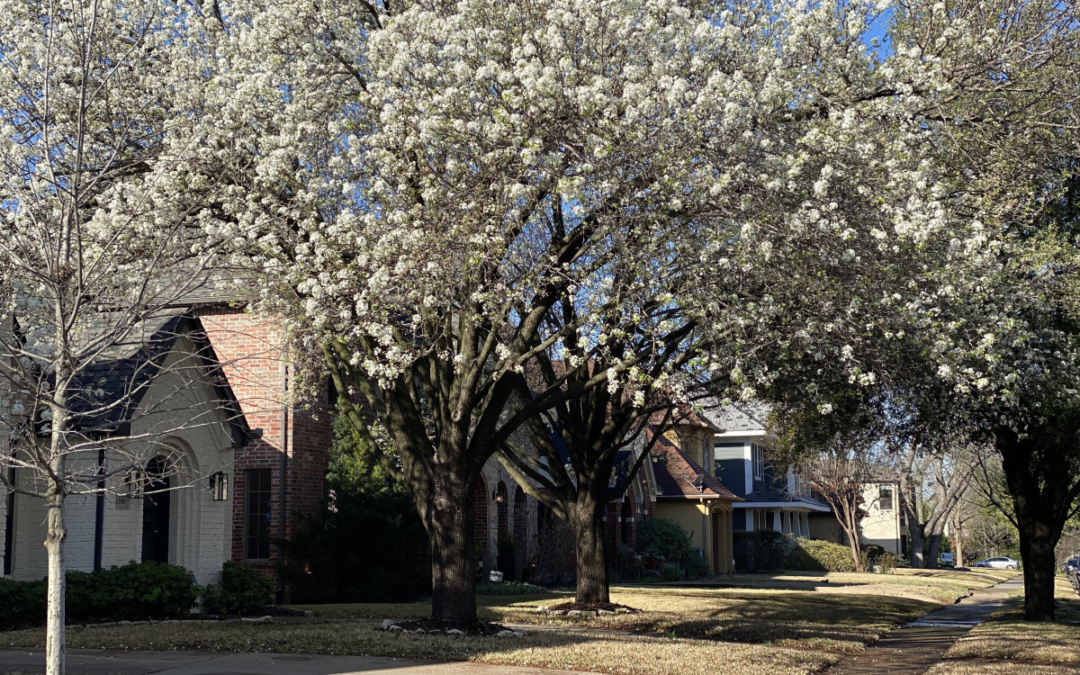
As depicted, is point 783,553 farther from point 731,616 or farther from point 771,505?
point 731,616

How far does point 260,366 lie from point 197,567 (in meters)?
5.36

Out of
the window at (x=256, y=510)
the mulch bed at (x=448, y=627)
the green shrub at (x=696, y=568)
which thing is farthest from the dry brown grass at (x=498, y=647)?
the green shrub at (x=696, y=568)

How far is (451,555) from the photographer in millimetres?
13617

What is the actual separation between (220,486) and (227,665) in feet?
28.4

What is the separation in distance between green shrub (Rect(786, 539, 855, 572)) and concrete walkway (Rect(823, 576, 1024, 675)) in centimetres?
2038

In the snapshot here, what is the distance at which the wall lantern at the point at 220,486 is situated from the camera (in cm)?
1917

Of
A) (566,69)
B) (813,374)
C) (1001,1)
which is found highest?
(1001,1)

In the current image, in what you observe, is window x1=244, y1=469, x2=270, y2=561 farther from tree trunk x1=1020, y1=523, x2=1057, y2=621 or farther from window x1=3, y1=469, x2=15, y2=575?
tree trunk x1=1020, y1=523, x2=1057, y2=621

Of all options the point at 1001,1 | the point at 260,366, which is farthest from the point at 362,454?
the point at 1001,1

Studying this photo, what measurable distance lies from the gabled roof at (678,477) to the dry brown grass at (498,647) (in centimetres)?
2692

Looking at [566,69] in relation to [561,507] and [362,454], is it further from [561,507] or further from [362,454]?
[362,454]

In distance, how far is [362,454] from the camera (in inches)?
898

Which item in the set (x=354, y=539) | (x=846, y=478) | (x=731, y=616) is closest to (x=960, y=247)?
(x=731, y=616)

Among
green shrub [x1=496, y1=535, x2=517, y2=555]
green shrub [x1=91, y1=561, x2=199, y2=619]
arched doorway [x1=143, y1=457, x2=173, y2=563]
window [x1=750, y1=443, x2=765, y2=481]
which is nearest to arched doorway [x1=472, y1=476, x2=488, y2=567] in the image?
green shrub [x1=496, y1=535, x2=517, y2=555]
